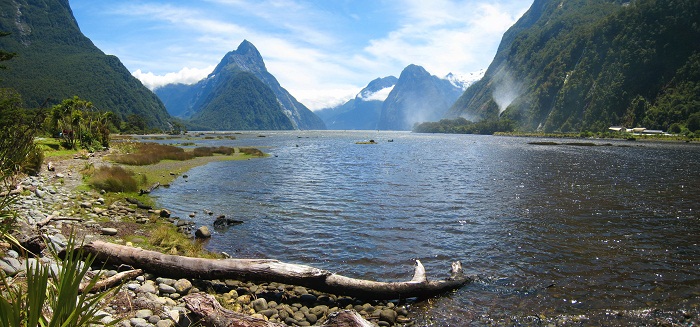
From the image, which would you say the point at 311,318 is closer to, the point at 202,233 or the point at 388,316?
the point at 388,316

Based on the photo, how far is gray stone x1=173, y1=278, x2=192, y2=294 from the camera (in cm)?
1030

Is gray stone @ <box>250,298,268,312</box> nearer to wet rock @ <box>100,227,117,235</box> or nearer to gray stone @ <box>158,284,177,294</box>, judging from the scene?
gray stone @ <box>158,284,177,294</box>

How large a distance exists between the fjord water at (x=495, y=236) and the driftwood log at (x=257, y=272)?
1071 millimetres

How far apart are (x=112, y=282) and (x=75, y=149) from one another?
2227 inches

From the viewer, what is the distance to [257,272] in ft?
37.1

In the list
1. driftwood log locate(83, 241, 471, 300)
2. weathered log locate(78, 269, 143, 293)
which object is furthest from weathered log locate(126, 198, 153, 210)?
weathered log locate(78, 269, 143, 293)

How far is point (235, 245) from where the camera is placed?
17375 mm

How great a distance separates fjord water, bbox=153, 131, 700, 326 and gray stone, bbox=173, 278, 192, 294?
5.43 meters

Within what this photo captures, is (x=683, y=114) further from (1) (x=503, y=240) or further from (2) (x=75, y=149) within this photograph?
(2) (x=75, y=149)

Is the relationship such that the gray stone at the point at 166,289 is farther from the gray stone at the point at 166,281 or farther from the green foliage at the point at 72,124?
the green foliage at the point at 72,124

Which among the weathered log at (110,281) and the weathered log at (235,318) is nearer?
the weathered log at (235,318)

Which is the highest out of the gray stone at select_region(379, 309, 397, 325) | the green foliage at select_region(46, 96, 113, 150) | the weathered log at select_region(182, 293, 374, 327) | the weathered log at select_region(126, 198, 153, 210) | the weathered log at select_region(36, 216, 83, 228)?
the green foliage at select_region(46, 96, 113, 150)

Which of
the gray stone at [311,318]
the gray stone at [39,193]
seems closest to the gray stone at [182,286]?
the gray stone at [311,318]

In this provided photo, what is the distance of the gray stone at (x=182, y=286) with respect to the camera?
10.3 m
